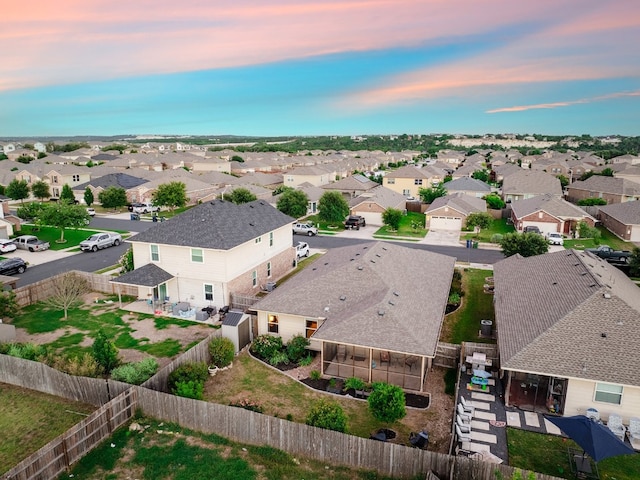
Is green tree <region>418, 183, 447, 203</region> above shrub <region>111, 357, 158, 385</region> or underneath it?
above

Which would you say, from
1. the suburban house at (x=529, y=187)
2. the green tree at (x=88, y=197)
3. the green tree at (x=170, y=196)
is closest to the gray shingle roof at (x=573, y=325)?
the suburban house at (x=529, y=187)

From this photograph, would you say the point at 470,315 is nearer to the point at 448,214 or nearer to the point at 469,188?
the point at 448,214

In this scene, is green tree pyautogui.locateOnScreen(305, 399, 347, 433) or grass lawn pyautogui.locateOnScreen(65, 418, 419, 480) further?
green tree pyautogui.locateOnScreen(305, 399, 347, 433)

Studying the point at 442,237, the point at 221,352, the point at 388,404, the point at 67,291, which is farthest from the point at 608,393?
the point at 442,237

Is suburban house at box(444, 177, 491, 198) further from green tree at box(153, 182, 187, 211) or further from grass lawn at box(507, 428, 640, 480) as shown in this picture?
grass lawn at box(507, 428, 640, 480)

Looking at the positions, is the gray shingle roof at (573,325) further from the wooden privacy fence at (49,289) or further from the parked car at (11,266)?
the parked car at (11,266)

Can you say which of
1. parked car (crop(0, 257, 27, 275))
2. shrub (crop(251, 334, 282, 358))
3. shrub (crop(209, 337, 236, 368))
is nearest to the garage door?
shrub (crop(251, 334, 282, 358))

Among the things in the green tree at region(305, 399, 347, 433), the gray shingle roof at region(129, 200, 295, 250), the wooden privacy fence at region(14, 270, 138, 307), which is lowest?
the wooden privacy fence at region(14, 270, 138, 307)
